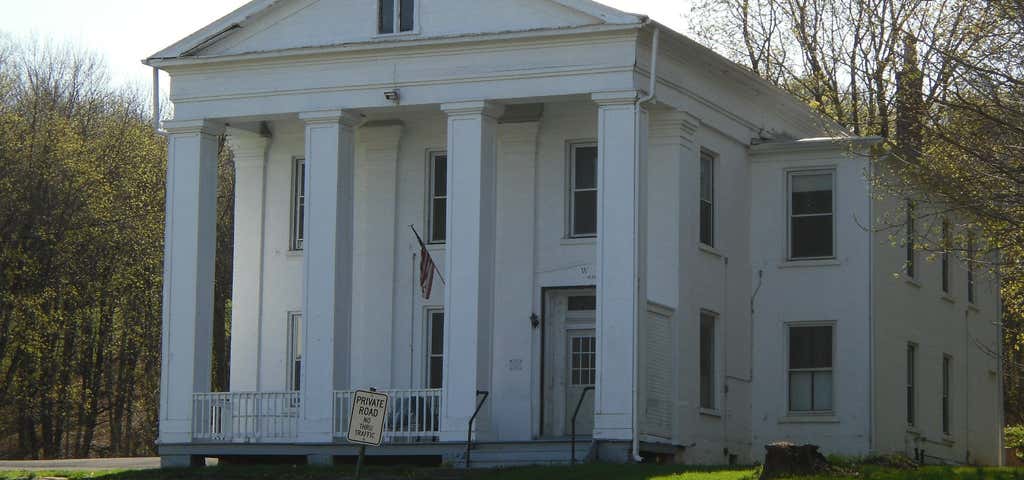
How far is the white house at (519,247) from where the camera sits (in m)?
24.5

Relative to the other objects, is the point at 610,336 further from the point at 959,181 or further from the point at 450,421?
the point at 959,181

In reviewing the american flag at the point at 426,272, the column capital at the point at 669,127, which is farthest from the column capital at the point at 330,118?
the column capital at the point at 669,127

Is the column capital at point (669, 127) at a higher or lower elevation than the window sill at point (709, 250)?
higher

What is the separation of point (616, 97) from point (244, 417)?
8099 millimetres

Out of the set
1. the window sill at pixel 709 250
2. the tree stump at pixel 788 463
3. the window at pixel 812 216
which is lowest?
the tree stump at pixel 788 463

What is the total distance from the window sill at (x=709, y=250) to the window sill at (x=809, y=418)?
3.01m

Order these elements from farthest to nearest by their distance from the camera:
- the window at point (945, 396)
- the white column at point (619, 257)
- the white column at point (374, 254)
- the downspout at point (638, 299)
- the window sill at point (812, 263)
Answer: the window at point (945, 396), the window sill at point (812, 263), the white column at point (374, 254), the white column at point (619, 257), the downspout at point (638, 299)

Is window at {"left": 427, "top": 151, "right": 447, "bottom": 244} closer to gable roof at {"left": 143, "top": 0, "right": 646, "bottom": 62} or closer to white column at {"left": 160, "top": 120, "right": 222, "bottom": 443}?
white column at {"left": 160, "top": 120, "right": 222, "bottom": 443}

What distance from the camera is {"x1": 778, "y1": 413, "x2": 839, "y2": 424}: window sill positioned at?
2755 centimetres

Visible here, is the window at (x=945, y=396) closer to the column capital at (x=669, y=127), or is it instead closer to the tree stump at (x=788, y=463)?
the column capital at (x=669, y=127)

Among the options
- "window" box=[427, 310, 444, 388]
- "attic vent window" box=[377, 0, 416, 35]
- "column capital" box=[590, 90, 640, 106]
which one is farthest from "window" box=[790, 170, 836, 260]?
"attic vent window" box=[377, 0, 416, 35]

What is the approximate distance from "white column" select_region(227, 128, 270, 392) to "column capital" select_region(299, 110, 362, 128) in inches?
115

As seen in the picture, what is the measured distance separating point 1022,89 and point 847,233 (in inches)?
330

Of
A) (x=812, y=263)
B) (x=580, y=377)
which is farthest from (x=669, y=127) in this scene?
(x=580, y=377)
